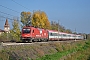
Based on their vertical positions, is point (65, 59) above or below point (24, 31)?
below

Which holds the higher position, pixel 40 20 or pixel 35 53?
pixel 40 20

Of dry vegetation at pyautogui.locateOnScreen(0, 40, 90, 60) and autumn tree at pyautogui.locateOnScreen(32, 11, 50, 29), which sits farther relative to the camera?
autumn tree at pyautogui.locateOnScreen(32, 11, 50, 29)

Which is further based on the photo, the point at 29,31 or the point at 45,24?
the point at 45,24

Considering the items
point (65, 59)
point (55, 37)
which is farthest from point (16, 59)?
point (55, 37)

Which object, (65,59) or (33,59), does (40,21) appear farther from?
(33,59)

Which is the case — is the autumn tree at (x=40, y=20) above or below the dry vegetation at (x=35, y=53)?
above

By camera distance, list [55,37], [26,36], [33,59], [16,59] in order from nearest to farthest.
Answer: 1. [16,59]
2. [33,59]
3. [26,36]
4. [55,37]

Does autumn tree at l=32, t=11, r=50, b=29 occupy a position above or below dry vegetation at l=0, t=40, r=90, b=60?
above

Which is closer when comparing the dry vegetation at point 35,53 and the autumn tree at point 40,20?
the dry vegetation at point 35,53

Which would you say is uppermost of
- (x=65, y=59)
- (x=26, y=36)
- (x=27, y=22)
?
(x=27, y=22)

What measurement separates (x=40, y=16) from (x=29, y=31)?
43.5 meters

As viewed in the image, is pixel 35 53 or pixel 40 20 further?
pixel 40 20

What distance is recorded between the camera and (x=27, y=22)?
3172 inches

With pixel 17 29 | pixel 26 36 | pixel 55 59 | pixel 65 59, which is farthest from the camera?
pixel 17 29
